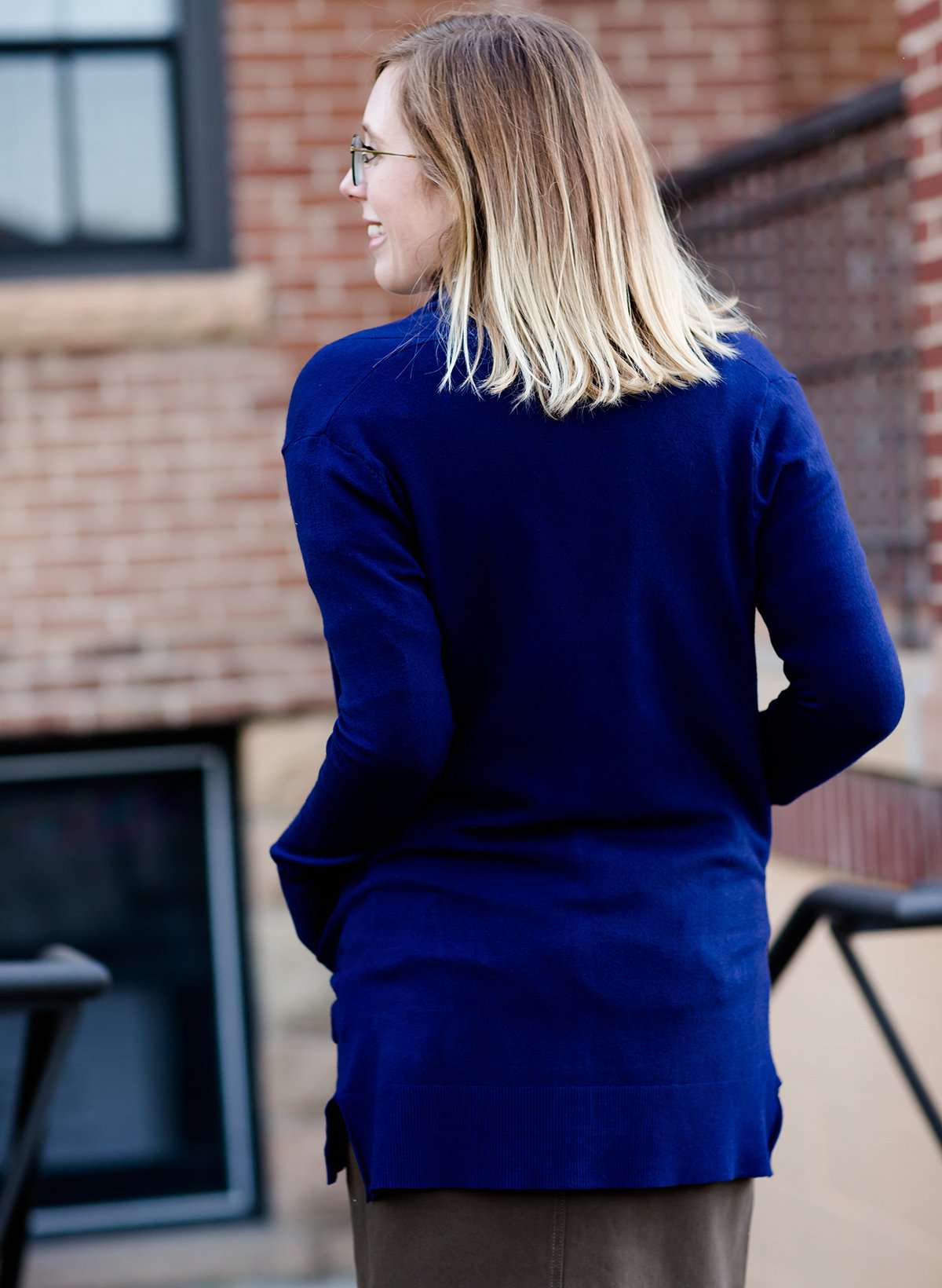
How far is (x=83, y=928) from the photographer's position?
5223 millimetres

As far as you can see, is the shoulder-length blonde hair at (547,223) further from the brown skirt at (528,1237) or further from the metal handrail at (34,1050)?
the metal handrail at (34,1050)

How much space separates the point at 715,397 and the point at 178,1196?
170 inches

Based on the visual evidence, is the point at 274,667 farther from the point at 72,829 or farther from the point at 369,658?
the point at 369,658

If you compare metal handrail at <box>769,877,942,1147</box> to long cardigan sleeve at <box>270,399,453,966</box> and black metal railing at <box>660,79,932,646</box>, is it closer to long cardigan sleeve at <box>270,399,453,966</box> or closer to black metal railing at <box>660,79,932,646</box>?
long cardigan sleeve at <box>270,399,453,966</box>

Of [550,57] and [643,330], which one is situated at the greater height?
[550,57]

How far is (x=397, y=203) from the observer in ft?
5.24

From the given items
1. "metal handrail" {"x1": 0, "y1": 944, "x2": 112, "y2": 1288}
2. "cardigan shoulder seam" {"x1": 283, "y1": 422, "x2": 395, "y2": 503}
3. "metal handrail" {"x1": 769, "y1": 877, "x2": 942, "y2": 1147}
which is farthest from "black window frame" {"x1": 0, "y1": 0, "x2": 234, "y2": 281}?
"cardigan shoulder seam" {"x1": 283, "y1": 422, "x2": 395, "y2": 503}

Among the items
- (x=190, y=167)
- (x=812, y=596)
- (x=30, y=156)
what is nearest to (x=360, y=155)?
(x=812, y=596)

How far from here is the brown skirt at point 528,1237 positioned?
1474 mm

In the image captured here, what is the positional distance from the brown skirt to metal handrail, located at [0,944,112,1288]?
882mm

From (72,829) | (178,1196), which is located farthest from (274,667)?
(178,1196)

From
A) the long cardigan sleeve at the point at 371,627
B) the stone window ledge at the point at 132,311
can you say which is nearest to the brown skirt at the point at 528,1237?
the long cardigan sleeve at the point at 371,627

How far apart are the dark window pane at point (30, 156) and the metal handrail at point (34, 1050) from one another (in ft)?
10.5

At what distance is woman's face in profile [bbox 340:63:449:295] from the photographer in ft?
5.20
